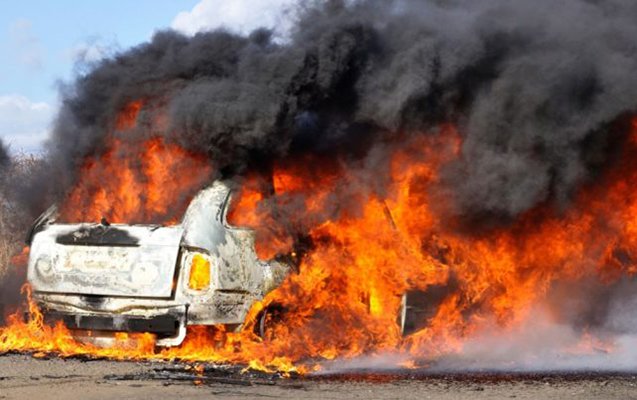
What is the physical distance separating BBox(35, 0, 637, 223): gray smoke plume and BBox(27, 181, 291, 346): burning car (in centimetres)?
116

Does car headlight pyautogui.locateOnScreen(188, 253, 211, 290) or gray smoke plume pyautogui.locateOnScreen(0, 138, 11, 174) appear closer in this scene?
car headlight pyautogui.locateOnScreen(188, 253, 211, 290)

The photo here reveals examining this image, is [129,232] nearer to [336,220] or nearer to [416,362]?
[336,220]

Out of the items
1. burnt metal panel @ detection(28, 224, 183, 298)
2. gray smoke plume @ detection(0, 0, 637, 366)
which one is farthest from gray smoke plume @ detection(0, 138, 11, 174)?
burnt metal panel @ detection(28, 224, 183, 298)

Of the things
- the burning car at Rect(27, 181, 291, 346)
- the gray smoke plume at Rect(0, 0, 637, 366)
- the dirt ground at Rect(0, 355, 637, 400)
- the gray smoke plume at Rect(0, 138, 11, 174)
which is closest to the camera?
Result: the dirt ground at Rect(0, 355, 637, 400)

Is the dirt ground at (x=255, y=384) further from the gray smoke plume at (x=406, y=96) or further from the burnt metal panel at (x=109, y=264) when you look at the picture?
the gray smoke plume at (x=406, y=96)

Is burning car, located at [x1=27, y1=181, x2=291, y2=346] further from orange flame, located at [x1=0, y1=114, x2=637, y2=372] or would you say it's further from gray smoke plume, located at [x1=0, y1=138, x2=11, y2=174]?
gray smoke plume, located at [x1=0, y1=138, x2=11, y2=174]

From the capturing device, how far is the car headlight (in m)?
7.77

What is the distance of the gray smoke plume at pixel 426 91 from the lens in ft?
30.0

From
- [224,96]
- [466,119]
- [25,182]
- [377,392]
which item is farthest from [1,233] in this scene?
[377,392]

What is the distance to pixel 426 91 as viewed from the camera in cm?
923

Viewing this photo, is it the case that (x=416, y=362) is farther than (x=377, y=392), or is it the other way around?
(x=416, y=362)

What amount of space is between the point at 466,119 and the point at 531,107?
73 cm

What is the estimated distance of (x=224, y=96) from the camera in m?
8.93

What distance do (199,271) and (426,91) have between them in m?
3.20
